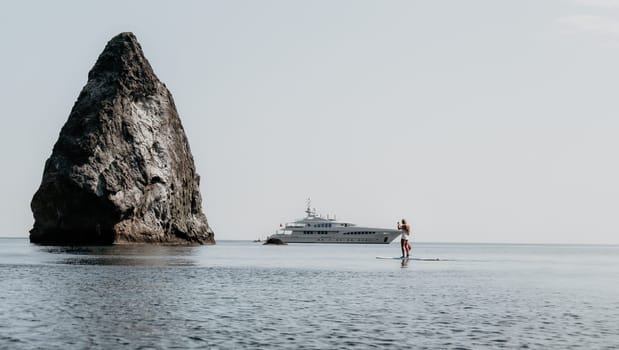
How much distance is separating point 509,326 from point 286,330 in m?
7.88

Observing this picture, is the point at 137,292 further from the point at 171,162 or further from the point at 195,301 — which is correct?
the point at 171,162

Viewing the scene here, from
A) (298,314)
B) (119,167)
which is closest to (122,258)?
(298,314)

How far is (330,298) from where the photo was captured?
3781 cm

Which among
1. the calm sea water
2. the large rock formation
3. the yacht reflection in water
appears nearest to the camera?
the calm sea water

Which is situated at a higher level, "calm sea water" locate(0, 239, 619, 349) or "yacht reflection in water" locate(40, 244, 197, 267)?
"yacht reflection in water" locate(40, 244, 197, 267)

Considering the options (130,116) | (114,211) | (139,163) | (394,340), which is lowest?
(394,340)

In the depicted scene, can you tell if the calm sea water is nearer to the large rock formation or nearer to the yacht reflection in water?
the yacht reflection in water

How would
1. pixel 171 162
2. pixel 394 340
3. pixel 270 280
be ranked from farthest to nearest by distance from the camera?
pixel 171 162 → pixel 270 280 → pixel 394 340

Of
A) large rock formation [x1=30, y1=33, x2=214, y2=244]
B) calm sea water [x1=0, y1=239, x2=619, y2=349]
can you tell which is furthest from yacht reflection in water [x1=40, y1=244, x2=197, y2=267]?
large rock formation [x1=30, y1=33, x2=214, y2=244]

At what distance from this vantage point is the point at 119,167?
141 meters

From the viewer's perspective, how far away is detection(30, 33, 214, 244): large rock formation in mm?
137250

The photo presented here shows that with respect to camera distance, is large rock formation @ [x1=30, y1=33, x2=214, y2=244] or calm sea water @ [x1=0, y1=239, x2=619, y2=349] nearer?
calm sea water @ [x1=0, y1=239, x2=619, y2=349]

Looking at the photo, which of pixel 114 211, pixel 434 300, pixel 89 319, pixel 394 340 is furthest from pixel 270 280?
pixel 114 211

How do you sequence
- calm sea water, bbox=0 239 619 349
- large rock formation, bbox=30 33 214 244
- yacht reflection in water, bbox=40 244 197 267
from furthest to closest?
1. large rock formation, bbox=30 33 214 244
2. yacht reflection in water, bbox=40 244 197 267
3. calm sea water, bbox=0 239 619 349
